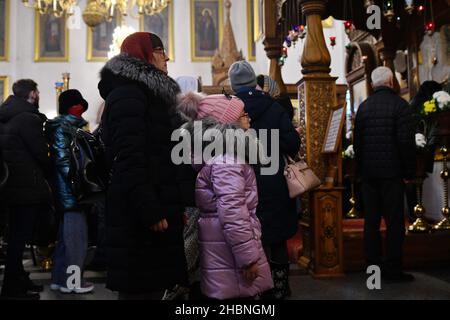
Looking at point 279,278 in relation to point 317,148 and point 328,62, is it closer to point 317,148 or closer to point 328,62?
point 317,148

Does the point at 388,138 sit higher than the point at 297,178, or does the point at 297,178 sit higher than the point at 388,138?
the point at 388,138

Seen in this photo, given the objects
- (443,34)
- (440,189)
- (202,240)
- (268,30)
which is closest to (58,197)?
(202,240)

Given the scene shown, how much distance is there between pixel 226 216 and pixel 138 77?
727mm

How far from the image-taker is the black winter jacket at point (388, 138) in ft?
14.4

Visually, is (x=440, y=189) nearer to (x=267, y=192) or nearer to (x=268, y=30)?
(x=268, y=30)

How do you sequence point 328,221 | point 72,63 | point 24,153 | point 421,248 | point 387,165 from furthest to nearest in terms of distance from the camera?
1. point 72,63
2. point 421,248
3. point 328,221
4. point 387,165
5. point 24,153

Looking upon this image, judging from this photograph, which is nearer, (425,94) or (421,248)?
(421,248)

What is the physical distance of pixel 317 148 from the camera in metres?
4.94

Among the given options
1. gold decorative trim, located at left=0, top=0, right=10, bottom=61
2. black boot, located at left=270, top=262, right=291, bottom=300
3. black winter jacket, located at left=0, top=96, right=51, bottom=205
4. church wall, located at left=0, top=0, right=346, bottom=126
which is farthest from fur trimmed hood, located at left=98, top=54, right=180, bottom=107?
gold decorative trim, located at left=0, top=0, right=10, bottom=61

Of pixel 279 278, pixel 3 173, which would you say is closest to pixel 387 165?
pixel 279 278

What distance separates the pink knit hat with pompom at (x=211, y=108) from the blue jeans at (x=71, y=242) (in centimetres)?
216

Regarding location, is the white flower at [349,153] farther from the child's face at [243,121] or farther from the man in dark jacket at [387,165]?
the child's face at [243,121]

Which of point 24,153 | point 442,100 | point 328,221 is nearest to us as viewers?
point 24,153
